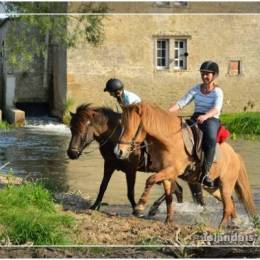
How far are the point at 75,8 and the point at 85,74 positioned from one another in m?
3.59

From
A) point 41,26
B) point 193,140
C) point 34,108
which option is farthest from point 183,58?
point 193,140

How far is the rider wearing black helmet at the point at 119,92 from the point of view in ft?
27.7

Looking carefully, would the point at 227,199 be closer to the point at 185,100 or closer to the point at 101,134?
the point at 185,100

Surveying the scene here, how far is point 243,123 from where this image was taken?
1523cm

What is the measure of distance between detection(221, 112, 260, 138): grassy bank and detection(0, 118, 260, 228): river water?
306 mm

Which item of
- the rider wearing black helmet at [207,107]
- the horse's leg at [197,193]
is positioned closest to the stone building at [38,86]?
the horse's leg at [197,193]

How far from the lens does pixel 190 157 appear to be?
774cm

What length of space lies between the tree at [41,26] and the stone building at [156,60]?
456 millimetres

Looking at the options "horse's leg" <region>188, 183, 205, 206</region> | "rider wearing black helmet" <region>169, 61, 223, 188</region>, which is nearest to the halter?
"rider wearing black helmet" <region>169, 61, 223, 188</region>

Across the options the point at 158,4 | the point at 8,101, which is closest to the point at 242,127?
the point at 158,4

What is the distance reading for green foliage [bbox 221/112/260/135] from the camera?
14.0 m

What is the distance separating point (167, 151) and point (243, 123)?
7.98 m

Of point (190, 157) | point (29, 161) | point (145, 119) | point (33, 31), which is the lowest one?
point (29, 161)

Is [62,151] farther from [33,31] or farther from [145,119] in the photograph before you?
[145,119]
